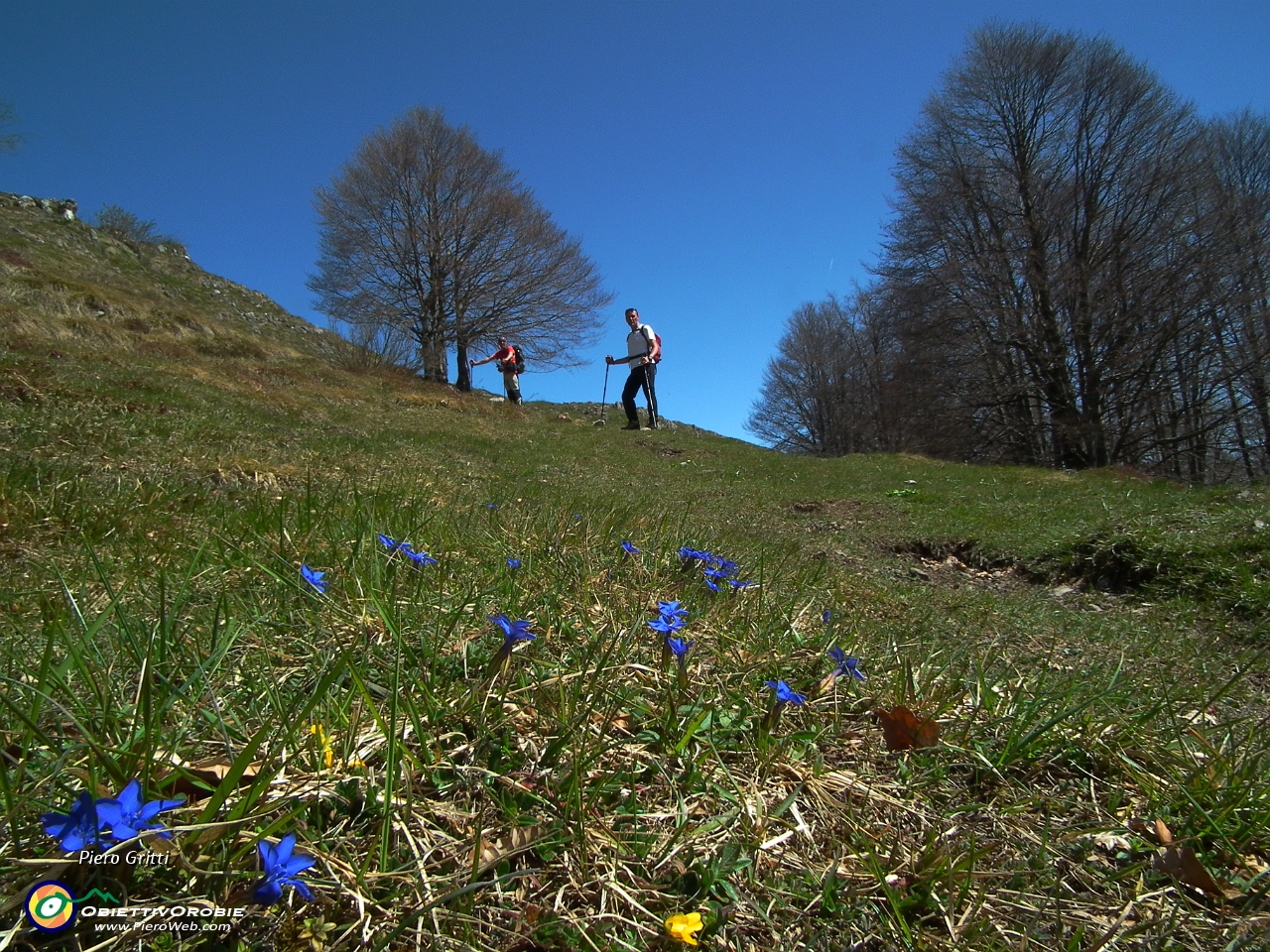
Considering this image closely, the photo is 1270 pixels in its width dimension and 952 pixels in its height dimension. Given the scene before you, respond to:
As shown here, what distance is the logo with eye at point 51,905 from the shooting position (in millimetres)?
780

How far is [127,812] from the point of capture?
0.83 metres

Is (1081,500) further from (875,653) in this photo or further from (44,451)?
(44,451)

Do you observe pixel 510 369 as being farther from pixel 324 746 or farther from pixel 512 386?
pixel 324 746

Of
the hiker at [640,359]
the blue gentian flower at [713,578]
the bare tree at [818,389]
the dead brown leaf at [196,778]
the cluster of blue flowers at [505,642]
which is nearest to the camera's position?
the dead brown leaf at [196,778]

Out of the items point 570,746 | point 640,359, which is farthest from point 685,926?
point 640,359

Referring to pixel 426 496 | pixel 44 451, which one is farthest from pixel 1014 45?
pixel 44 451

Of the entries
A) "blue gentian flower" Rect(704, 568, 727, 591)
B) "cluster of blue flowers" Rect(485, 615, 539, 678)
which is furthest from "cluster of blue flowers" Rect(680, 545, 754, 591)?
"cluster of blue flowers" Rect(485, 615, 539, 678)

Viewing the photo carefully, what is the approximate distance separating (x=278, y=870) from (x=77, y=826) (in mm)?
253

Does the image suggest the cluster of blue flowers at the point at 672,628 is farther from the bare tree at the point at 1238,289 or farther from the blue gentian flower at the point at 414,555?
the bare tree at the point at 1238,289

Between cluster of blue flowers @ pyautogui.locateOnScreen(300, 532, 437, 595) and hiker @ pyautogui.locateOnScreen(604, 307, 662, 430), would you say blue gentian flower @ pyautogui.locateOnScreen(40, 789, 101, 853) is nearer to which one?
cluster of blue flowers @ pyautogui.locateOnScreen(300, 532, 437, 595)

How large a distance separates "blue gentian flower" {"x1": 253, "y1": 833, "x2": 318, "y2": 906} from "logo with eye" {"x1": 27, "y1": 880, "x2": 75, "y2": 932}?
0.21 metres

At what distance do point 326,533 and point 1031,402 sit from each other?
78.6 ft

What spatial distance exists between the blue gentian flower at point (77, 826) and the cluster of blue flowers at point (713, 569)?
1662mm

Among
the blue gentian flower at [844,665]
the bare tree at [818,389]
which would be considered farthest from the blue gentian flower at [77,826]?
the bare tree at [818,389]
